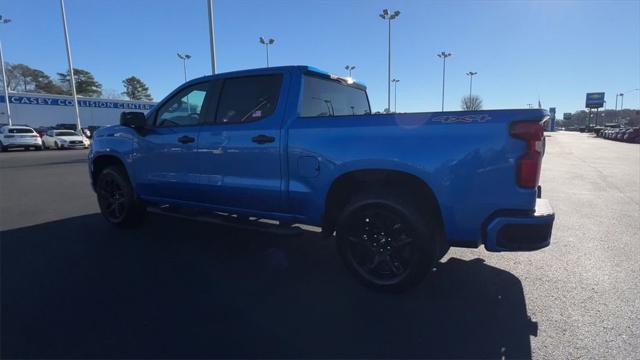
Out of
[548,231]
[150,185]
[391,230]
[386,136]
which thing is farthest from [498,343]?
[150,185]

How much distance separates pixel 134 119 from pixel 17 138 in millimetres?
26150

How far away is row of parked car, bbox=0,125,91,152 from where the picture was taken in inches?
947

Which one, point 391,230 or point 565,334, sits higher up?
point 391,230

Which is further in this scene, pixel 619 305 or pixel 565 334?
pixel 619 305

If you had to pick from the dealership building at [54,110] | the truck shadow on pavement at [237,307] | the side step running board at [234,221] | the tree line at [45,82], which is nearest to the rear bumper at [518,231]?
the truck shadow on pavement at [237,307]

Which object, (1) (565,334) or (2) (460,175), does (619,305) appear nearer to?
(1) (565,334)

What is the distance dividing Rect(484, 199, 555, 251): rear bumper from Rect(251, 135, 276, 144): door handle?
82.0 inches

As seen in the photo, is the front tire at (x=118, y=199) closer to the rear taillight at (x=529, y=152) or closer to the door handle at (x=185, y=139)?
the door handle at (x=185, y=139)

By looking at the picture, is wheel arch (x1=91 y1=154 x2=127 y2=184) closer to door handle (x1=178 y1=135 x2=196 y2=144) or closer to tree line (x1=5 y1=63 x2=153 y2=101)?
door handle (x1=178 y1=135 x2=196 y2=144)

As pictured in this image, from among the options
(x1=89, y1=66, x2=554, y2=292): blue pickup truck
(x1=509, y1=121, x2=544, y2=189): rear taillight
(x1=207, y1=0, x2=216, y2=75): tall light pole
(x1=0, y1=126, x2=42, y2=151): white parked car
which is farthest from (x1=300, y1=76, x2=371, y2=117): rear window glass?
(x1=0, y1=126, x2=42, y2=151): white parked car

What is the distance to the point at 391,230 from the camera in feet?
10.8

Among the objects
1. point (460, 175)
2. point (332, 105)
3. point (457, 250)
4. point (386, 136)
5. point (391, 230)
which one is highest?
point (332, 105)

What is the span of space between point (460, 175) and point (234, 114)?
2495 millimetres

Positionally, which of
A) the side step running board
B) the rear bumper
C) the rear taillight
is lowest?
the side step running board
